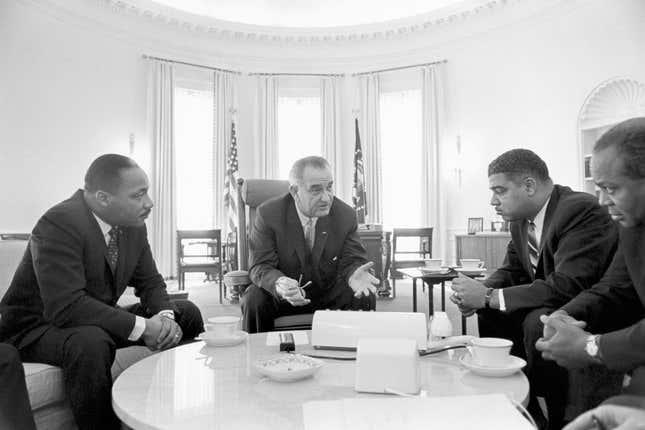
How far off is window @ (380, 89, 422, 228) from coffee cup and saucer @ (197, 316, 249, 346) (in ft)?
20.4

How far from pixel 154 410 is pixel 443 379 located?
27.9 inches

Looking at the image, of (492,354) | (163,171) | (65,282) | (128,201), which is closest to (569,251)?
(492,354)

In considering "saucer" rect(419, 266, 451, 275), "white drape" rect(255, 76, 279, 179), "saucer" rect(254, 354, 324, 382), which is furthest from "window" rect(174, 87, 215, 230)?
"saucer" rect(254, 354, 324, 382)

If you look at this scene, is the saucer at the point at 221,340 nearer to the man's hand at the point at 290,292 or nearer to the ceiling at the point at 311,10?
the man's hand at the point at 290,292

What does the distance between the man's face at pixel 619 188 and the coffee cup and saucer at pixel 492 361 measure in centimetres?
47

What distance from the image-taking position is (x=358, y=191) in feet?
22.1

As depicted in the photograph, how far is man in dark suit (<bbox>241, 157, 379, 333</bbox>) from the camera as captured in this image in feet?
7.95

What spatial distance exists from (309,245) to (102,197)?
1064mm

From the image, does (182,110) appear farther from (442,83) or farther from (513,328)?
(513,328)

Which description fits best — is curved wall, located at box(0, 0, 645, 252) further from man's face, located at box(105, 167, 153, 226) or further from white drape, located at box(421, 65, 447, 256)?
man's face, located at box(105, 167, 153, 226)

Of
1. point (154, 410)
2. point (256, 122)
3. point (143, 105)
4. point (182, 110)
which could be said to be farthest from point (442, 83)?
point (154, 410)

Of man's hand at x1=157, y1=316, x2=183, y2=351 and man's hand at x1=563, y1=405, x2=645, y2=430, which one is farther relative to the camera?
man's hand at x1=157, y1=316, x2=183, y2=351

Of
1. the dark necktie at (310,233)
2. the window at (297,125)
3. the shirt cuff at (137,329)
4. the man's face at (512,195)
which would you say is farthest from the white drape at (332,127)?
the shirt cuff at (137,329)

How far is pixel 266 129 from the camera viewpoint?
7766mm
